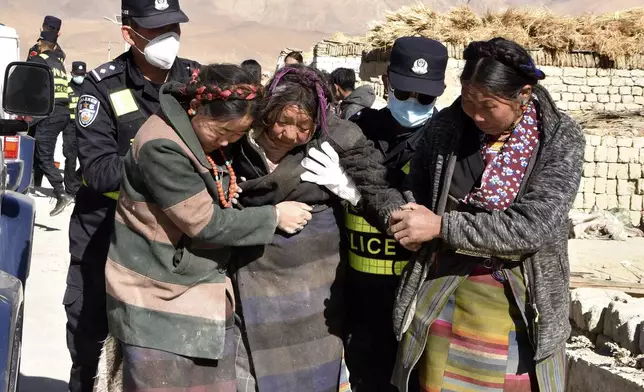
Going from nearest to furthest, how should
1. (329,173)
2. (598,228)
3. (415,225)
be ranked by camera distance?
(415,225), (329,173), (598,228)

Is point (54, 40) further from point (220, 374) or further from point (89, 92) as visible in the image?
point (220, 374)

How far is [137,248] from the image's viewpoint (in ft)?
9.52

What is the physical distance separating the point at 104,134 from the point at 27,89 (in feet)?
1.38

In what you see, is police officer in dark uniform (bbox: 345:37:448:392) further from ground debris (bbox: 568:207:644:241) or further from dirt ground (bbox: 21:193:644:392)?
ground debris (bbox: 568:207:644:241)

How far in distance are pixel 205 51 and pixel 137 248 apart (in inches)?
2456

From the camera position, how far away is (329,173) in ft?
10.4

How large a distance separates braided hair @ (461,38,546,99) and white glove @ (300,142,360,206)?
0.67 metres

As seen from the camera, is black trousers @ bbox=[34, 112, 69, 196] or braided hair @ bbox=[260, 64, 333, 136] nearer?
braided hair @ bbox=[260, 64, 333, 136]

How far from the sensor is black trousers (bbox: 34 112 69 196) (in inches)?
439

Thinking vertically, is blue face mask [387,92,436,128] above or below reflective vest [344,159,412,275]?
above

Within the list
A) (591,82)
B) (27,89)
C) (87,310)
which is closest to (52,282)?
(87,310)

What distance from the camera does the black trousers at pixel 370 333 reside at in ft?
11.1

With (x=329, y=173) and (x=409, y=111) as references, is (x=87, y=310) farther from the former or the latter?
(x=409, y=111)

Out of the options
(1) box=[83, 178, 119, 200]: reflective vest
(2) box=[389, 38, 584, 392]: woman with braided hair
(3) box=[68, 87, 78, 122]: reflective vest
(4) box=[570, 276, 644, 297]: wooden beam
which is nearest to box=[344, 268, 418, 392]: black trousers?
Result: (2) box=[389, 38, 584, 392]: woman with braided hair
